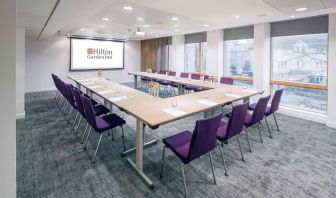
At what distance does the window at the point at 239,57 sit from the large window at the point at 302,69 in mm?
810

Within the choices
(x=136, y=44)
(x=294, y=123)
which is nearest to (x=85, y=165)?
(x=294, y=123)

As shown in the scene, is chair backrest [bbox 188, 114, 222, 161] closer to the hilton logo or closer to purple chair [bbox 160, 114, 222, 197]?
purple chair [bbox 160, 114, 222, 197]

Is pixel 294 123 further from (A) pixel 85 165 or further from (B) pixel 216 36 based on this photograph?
(A) pixel 85 165

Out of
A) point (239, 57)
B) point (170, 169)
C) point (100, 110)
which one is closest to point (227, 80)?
point (239, 57)

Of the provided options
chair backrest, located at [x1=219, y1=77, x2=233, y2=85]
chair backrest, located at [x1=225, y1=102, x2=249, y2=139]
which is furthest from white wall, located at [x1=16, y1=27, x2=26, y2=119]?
chair backrest, located at [x1=219, y1=77, x2=233, y2=85]

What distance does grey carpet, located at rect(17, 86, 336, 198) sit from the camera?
2.17 m

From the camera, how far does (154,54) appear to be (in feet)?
33.6

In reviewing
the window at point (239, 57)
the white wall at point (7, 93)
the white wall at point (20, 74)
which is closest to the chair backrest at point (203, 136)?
the white wall at point (7, 93)

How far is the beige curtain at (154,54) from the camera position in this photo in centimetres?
970

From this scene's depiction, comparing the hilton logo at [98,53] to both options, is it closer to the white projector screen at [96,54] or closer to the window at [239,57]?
the white projector screen at [96,54]

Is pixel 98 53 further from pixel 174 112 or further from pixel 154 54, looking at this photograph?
pixel 174 112

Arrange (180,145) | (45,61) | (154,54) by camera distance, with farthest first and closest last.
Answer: (154,54) → (45,61) → (180,145)

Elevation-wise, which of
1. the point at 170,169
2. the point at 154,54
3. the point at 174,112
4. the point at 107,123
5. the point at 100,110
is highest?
the point at 154,54

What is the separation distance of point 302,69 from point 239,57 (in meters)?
2.01
